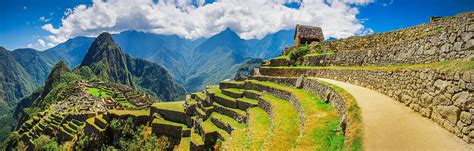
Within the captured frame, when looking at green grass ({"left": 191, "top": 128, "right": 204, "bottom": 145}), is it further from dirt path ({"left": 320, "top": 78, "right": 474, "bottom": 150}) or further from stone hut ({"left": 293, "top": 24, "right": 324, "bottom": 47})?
stone hut ({"left": 293, "top": 24, "right": 324, "bottom": 47})

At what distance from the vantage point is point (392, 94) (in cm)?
1023

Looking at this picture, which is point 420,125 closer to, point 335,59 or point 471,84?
point 471,84

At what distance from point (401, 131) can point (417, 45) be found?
221 inches

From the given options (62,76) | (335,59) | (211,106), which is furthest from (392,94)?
(62,76)

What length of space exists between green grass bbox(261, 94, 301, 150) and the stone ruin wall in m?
5.24

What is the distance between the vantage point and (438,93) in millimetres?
7074

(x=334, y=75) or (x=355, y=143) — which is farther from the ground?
(x=334, y=75)

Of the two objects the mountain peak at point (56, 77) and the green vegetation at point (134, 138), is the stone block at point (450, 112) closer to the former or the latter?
the green vegetation at point (134, 138)

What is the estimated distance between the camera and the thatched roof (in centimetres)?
3376

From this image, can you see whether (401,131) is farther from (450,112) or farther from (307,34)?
(307,34)

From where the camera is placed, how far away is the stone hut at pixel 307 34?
33.7 m

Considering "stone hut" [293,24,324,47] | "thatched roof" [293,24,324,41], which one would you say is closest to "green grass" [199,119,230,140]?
"stone hut" [293,24,324,47]

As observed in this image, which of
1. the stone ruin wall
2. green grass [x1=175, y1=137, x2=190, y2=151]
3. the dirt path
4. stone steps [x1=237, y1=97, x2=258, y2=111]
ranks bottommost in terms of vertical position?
green grass [x1=175, y1=137, x2=190, y2=151]

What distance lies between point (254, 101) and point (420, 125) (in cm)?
1396
